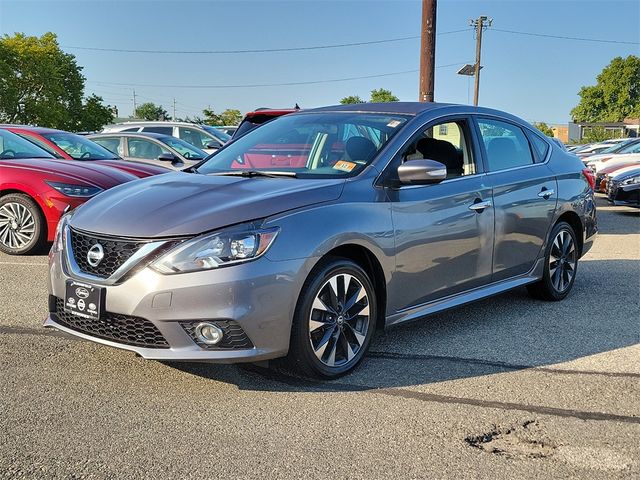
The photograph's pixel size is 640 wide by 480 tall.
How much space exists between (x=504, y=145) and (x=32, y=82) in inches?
2686

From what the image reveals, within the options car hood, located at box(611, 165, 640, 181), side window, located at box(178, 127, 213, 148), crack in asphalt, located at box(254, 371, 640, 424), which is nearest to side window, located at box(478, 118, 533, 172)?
crack in asphalt, located at box(254, 371, 640, 424)

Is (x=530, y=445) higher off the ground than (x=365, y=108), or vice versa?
(x=365, y=108)

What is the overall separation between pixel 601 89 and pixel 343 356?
101022 mm

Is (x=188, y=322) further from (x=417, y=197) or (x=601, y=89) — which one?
(x=601, y=89)

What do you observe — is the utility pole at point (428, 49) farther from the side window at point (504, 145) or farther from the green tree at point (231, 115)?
the green tree at point (231, 115)

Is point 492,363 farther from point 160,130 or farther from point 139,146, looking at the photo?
point 160,130

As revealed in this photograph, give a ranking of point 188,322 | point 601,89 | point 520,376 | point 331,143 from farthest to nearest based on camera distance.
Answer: point 601,89, point 331,143, point 520,376, point 188,322

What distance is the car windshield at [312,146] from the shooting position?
14.2 ft

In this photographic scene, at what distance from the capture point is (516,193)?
16.9 feet

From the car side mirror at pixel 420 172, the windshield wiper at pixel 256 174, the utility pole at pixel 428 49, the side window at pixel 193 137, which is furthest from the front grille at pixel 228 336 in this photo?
the side window at pixel 193 137

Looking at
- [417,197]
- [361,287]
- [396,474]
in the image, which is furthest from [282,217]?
[396,474]

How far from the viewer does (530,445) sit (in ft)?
10.2

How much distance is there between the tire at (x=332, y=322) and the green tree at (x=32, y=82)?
2542 inches

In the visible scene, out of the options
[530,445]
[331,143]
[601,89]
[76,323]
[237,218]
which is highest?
[601,89]
